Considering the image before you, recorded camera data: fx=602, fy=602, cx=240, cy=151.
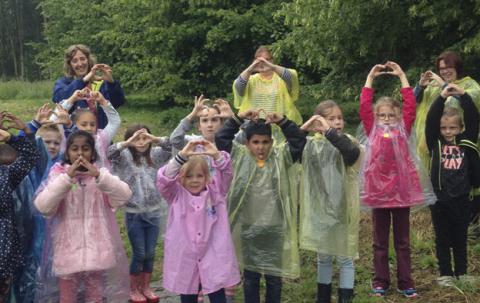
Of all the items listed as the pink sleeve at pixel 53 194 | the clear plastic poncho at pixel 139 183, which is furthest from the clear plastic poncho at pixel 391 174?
the pink sleeve at pixel 53 194

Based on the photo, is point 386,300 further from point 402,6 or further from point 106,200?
point 402,6

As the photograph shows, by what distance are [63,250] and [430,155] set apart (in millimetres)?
2836

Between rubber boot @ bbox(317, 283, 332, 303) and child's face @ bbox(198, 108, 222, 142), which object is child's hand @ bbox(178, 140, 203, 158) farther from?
rubber boot @ bbox(317, 283, 332, 303)

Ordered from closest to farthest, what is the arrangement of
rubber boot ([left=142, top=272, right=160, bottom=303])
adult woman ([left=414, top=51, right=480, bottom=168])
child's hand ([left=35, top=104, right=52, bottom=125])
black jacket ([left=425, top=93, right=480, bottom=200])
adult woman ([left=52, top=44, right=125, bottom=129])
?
child's hand ([left=35, top=104, right=52, bottom=125]) → black jacket ([left=425, top=93, right=480, bottom=200]) → rubber boot ([left=142, top=272, right=160, bottom=303]) → adult woman ([left=414, top=51, right=480, bottom=168]) → adult woman ([left=52, top=44, right=125, bottom=129])

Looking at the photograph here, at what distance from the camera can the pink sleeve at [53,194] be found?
3.67 metres

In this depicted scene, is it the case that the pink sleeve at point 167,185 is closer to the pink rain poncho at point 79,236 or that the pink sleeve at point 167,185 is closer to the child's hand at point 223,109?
the pink rain poncho at point 79,236

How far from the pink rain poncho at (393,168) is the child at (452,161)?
0.15m

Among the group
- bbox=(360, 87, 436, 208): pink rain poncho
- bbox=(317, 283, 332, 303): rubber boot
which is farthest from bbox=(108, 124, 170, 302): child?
bbox=(360, 87, 436, 208): pink rain poncho

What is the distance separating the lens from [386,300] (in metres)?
4.57

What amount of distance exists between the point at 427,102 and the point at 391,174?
1.09m

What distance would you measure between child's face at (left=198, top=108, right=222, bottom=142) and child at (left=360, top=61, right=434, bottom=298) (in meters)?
1.09

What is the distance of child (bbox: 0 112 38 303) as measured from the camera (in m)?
3.75

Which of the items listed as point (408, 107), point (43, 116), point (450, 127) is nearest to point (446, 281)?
point (450, 127)

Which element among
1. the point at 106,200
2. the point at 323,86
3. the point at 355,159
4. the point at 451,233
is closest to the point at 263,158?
the point at 355,159
